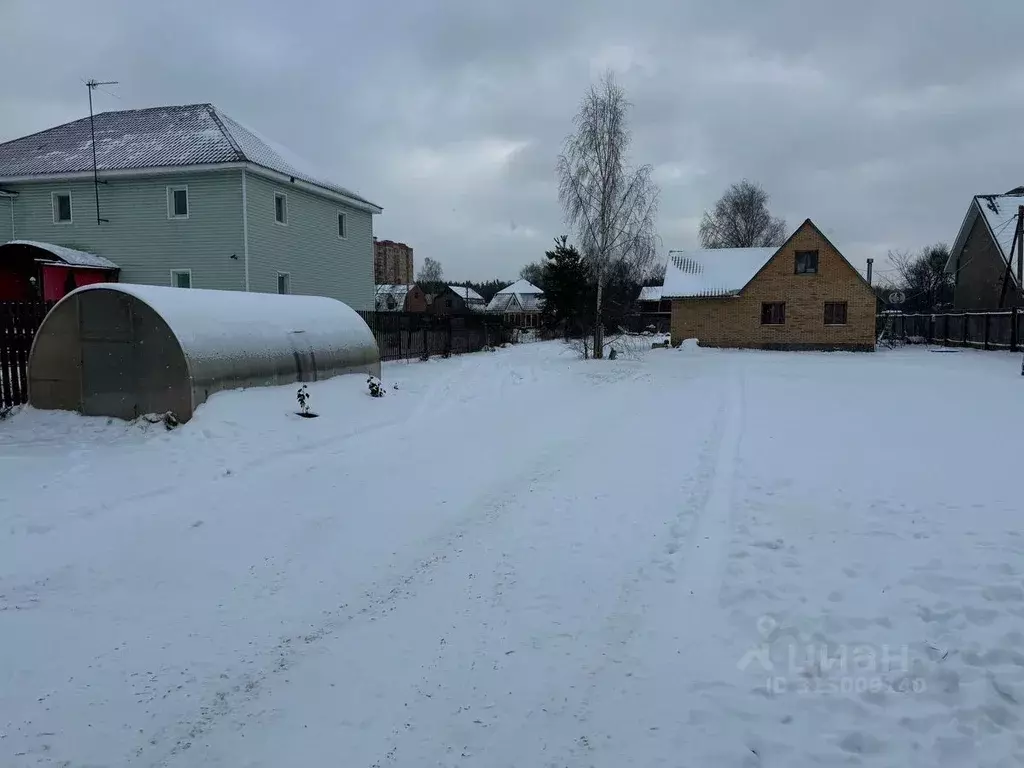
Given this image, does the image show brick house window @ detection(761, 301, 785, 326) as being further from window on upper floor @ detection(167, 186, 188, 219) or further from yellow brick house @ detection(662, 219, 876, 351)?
window on upper floor @ detection(167, 186, 188, 219)

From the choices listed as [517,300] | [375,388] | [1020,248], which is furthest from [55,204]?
[517,300]

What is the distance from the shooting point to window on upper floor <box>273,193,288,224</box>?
25.7m

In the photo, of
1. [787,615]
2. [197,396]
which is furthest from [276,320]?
[787,615]

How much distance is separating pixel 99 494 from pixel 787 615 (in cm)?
644

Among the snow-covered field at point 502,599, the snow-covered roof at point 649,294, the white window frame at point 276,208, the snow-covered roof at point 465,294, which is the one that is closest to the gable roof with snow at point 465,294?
the snow-covered roof at point 465,294

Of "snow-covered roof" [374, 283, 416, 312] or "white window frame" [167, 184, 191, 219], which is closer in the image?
"white window frame" [167, 184, 191, 219]

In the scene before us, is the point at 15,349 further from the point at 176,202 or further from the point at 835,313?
the point at 835,313

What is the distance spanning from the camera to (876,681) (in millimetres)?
3635

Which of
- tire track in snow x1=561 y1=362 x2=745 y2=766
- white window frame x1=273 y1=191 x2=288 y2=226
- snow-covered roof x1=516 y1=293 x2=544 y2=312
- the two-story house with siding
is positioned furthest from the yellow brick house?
snow-covered roof x1=516 y1=293 x2=544 y2=312

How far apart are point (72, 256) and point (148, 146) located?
5206mm

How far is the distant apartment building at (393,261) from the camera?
109m

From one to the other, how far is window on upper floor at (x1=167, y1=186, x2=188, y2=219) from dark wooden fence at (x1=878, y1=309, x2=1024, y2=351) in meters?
34.4

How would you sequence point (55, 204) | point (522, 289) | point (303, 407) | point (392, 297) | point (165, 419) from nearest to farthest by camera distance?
point (165, 419)
point (303, 407)
point (55, 204)
point (392, 297)
point (522, 289)

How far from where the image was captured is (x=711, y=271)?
38.1 m
